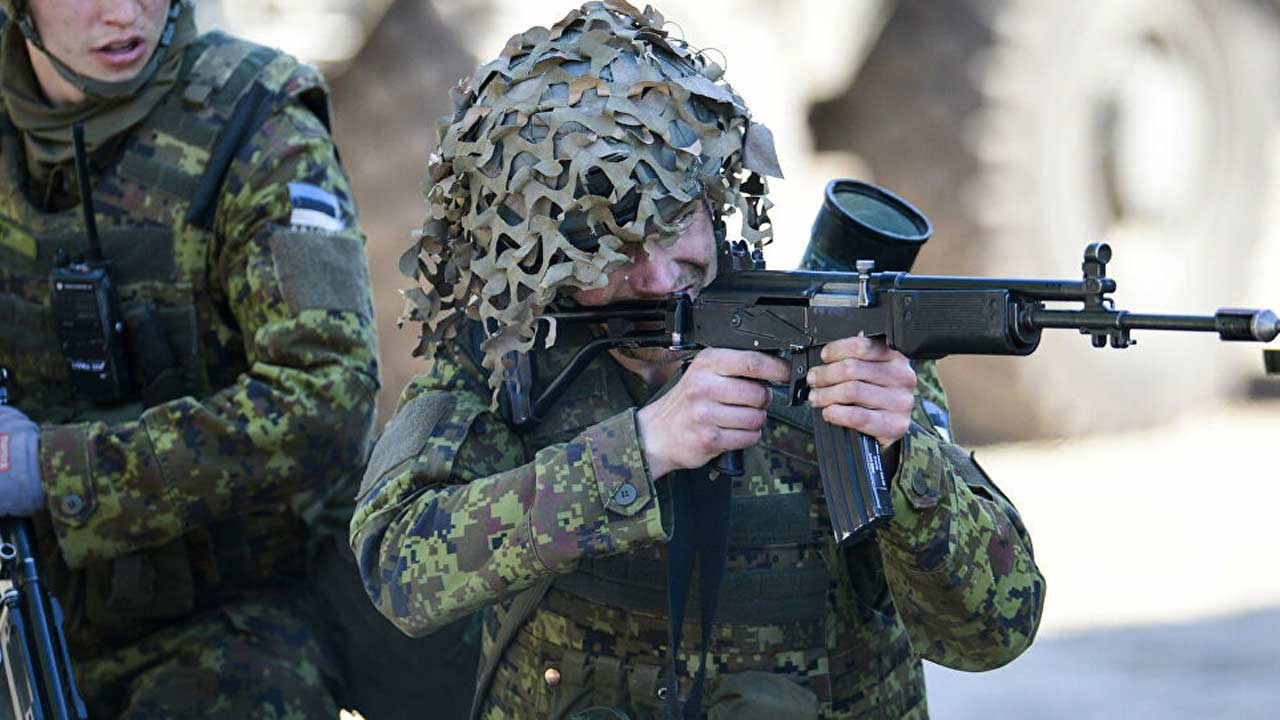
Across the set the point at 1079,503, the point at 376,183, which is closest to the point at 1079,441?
the point at 1079,503

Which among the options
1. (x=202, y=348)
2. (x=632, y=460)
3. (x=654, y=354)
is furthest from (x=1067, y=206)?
(x=632, y=460)

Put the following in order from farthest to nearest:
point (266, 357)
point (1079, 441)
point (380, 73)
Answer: point (1079, 441)
point (380, 73)
point (266, 357)

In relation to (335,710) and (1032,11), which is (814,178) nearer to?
(1032,11)

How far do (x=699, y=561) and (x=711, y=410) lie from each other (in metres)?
0.33

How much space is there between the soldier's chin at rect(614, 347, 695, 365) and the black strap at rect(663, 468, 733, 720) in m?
0.18

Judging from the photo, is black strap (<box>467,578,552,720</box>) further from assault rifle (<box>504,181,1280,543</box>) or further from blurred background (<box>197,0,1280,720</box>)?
blurred background (<box>197,0,1280,720</box>)

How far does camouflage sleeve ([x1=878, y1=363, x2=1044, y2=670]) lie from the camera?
2.35 metres

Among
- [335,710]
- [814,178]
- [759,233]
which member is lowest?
[335,710]

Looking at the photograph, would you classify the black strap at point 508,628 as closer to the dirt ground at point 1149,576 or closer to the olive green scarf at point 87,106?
the olive green scarf at point 87,106

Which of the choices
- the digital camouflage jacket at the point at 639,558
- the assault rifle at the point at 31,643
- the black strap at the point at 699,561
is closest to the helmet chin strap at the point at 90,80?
the assault rifle at the point at 31,643

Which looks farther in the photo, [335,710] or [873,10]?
[873,10]

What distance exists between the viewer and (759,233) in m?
2.53

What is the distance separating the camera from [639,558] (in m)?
2.63

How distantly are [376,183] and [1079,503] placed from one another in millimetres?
2689
